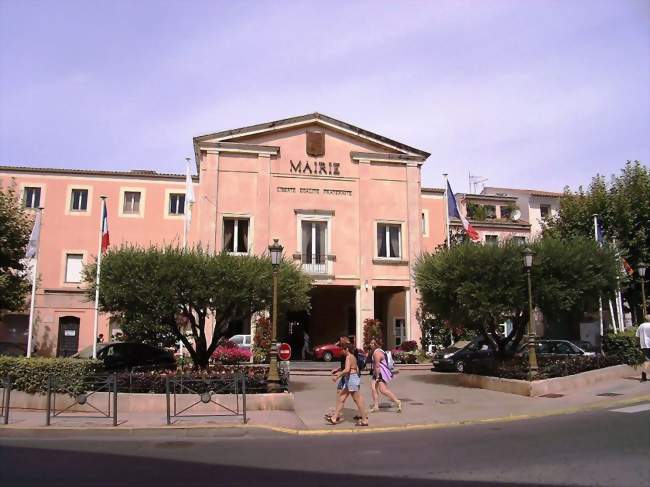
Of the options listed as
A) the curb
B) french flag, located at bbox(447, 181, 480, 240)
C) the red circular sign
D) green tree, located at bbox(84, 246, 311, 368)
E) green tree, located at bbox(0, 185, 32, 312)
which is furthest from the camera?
french flag, located at bbox(447, 181, 480, 240)

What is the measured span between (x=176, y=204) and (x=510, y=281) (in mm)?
21900

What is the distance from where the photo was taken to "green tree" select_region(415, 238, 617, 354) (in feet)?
56.0

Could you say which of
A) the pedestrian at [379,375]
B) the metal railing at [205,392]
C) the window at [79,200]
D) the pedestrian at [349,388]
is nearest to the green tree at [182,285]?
the metal railing at [205,392]

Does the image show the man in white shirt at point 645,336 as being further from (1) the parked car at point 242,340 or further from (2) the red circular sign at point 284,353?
(1) the parked car at point 242,340

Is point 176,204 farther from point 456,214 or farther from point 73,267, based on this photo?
point 456,214

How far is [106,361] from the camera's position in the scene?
1895 cm

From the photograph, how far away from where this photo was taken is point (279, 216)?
28516 millimetres

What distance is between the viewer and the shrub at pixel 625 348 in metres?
17.8

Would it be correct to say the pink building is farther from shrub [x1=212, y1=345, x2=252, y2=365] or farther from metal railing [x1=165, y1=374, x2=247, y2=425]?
metal railing [x1=165, y1=374, x2=247, y2=425]

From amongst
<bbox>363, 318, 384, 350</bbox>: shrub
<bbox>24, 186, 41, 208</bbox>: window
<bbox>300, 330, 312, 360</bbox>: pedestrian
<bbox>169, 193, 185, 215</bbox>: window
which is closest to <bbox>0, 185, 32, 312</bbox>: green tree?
<bbox>24, 186, 41, 208</bbox>: window

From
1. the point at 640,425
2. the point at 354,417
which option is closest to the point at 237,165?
the point at 354,417

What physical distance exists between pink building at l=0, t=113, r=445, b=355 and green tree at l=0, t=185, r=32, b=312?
21.3 ft

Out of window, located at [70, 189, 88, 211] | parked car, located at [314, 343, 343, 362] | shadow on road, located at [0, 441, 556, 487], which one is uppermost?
window, located at [70, 189, 88, 211]

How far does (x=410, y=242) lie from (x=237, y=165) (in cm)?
994
